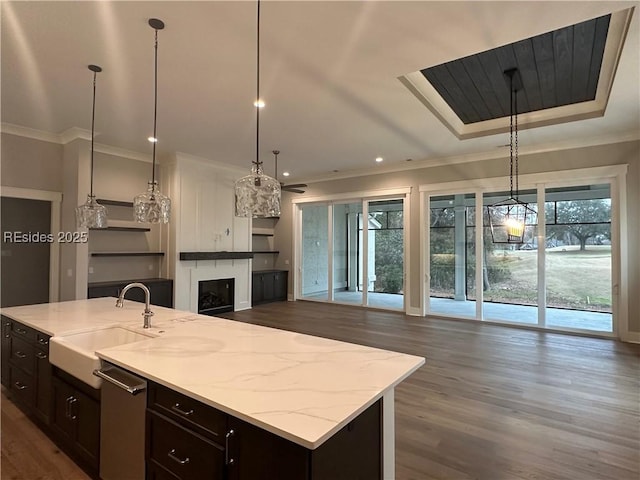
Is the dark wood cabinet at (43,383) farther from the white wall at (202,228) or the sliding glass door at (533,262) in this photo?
the sliding glass door at (533,262)

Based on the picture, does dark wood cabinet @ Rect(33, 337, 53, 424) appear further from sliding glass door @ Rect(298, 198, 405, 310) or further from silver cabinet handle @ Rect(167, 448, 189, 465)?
sliding glass door @ Rect(298, 198, 405, 310)

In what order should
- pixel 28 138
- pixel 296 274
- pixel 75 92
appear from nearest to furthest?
pixel 75 92 → pixel 28 138 → pixel 296 274

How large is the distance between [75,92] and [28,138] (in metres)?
2.14

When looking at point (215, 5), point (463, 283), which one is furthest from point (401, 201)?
point (215, 5)

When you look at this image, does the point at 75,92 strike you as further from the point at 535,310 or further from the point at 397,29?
the point at 535,310

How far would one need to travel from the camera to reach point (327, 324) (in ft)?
20.2

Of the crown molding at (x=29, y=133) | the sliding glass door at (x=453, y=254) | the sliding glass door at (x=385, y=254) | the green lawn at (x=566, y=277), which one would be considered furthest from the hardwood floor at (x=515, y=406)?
the crown molding at (x=29, y=133)

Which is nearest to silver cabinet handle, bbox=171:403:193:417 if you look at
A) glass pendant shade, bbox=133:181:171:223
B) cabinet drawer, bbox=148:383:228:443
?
cabinet drawer, bbox=148:383:228:443

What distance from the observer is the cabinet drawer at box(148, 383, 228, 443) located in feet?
4.36

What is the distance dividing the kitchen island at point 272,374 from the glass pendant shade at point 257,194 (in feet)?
2.76

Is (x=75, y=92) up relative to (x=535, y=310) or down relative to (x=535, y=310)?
up

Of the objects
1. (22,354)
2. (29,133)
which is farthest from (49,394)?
(29,133)

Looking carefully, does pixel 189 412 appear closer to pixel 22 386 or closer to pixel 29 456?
pixel 29 456

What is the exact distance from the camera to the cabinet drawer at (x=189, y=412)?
4.36 feet
